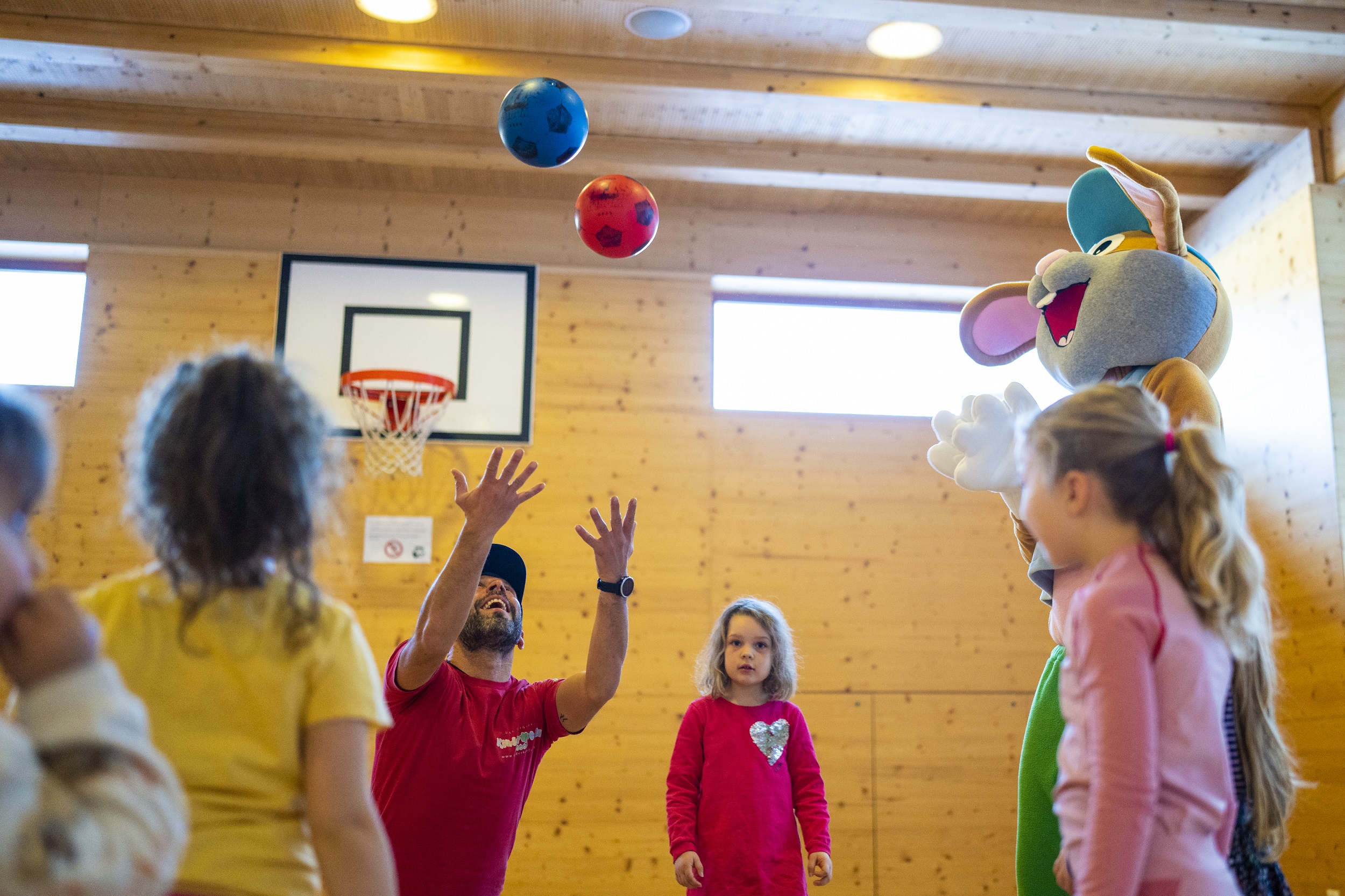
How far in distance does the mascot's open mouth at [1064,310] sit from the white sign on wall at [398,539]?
3.20 metres

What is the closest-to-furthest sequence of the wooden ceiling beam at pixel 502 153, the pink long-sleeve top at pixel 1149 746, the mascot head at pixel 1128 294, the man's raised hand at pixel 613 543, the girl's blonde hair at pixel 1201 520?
1. the pink long-sleeve top at pixel 1149 746
2. the girl's blonde hair at pixel 1201 520
3. the man's raised hand at pixel 613 543
4. the mascot head at pixel 1128 294
5. the wooden ceiling beam at pixel 502 153

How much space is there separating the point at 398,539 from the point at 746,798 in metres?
2.53

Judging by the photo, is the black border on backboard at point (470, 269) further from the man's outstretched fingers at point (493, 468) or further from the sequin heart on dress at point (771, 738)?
the man's outstretched fingers at point (493, 468)

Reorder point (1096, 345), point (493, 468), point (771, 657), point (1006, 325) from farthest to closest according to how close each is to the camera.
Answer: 1. point (771, 657)
2. point (1006, 325)
3. point (1096, 345)
4. point (493, 468)

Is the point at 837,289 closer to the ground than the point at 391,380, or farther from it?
farther from it

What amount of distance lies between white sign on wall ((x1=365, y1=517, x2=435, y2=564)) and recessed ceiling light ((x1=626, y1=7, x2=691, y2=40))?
7.75ft

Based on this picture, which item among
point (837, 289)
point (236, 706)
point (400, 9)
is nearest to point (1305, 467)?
point (837, 289)

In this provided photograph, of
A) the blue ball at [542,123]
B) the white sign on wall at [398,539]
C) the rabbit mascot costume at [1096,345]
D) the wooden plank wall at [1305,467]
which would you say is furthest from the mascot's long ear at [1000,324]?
the white sign on wall at [398,539]

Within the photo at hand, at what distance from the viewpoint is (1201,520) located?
1486mm

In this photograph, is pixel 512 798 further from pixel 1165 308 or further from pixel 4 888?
pixel 1165 308

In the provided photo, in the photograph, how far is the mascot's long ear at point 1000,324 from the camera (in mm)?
3008

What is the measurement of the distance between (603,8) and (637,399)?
1861 millimetres

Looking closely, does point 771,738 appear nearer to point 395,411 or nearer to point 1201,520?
point 1201,520

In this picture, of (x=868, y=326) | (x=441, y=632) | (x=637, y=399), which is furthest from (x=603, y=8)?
(x=441, y=632)
